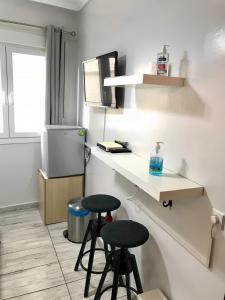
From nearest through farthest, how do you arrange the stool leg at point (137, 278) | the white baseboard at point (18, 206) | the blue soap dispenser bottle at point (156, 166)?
the blue soap dispenser bottle at point (156, 166)
the stool leg at point (137, 278)
the white baseboard at point (18, 206)

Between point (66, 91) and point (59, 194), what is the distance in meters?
1.40

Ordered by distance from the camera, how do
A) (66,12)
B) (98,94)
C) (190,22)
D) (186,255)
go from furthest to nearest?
1. (66,12)
2. (98,94)
3. (186,255)
4. (190,22)

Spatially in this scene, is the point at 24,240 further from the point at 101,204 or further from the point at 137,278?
the point at 137,278

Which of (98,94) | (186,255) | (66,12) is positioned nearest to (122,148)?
(98,94)

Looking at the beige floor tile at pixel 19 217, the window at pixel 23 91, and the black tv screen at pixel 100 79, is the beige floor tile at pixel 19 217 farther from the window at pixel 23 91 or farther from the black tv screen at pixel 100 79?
the black tv screen at pixel 100 79

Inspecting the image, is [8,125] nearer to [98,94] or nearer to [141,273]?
[98,94]

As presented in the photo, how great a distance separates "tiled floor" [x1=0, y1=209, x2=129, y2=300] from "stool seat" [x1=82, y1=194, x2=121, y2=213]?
73 cm

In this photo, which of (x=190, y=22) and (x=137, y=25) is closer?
(x=190, y=22)

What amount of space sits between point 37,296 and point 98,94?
1.90 metres

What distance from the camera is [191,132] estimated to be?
1342 millimetres

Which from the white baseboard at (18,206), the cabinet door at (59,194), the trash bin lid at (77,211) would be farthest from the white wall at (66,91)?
the trash bin lid at (77,211)

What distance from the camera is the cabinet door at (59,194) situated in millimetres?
2979

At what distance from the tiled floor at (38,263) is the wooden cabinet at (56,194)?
0.41 feet

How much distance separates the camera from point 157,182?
132cm
